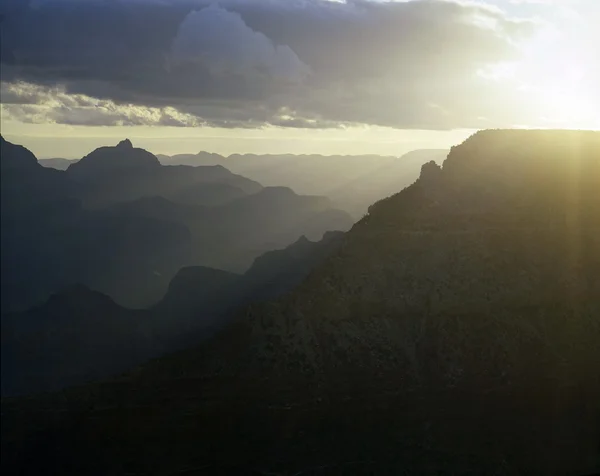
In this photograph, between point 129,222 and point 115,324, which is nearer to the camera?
point 115,324

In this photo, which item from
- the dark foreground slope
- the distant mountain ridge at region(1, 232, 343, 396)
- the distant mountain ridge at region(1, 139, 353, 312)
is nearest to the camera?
the distant mountain ridge at region(1, 232, 343, 396)

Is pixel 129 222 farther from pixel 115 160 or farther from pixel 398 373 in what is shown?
pixel 398 373

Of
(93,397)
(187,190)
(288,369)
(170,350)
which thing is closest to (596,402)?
(288,369)

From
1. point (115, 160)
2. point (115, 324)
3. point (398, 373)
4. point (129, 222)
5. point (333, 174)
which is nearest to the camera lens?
point (115, 324)

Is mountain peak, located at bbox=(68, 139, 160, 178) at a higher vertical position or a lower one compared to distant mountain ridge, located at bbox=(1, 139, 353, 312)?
higher

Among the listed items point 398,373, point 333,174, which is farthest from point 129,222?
point 333,174

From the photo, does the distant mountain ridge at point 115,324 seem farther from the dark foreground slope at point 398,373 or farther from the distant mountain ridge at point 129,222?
the distant mountain ridge at point 129,222

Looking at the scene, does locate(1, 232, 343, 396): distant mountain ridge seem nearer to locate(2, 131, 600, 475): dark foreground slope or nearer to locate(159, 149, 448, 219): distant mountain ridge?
locate(2, 131, 600, 475): dark foreground slope

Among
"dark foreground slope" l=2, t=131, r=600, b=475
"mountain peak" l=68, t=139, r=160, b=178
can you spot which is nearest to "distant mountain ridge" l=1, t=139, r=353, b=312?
"mountain peak" l=68, t=139, r=160, b=178

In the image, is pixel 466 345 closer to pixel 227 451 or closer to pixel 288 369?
pixel 288 369
